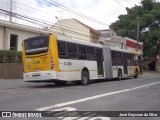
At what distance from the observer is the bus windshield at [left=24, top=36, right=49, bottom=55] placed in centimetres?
1605

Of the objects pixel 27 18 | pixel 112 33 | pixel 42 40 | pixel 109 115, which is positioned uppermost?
pixel 112 33

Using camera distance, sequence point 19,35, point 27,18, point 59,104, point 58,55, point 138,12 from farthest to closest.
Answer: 1. point 138,12
2. point 19,35
3. point 27,18
4. point 58,55
5. point 59,104

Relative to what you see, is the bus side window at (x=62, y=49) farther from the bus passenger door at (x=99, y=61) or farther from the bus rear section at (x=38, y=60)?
the bus passenger door at (x=99, y=61)

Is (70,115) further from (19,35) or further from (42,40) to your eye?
(19,35)

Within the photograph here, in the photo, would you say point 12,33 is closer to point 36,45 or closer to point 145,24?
point 36,45

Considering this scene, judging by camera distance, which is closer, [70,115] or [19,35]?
[70,115]

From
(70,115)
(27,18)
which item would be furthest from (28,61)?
(70,115)

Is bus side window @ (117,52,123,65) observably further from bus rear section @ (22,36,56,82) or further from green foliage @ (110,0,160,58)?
green foliage @ (110,0,160,58)

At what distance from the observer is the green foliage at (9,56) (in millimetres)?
23783

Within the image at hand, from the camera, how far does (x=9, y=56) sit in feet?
79.4

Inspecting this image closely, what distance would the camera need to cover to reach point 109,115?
8.05 m

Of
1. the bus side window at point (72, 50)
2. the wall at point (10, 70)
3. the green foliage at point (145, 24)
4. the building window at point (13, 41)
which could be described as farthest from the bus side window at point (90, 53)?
the green foliage at point (145, 24)

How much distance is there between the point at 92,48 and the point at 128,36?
3460 cm

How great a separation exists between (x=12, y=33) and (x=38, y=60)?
1356 centimetres
